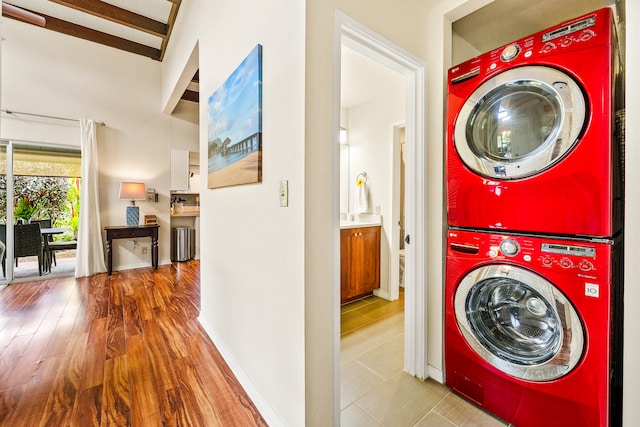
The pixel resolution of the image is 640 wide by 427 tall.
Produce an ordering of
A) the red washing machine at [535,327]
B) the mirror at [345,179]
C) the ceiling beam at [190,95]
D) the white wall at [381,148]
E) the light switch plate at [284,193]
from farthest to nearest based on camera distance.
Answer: the ceiling beam at [190,95] < the mirror at [345,179] < the white wall at [381,148] < the light switch plate at [284,193] < the red washing machine at [535,327]

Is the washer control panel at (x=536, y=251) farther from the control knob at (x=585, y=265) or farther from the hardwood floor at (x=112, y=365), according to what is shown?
the hardwood floor at (x=112, y=365)

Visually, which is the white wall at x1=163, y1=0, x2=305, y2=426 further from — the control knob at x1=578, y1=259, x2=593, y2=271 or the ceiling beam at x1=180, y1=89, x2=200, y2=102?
the ceiling beam at x1=180, y1=89, x2=200, y2=102

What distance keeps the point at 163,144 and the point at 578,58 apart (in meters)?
5.26

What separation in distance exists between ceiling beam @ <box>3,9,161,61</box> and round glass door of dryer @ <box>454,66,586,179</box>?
4.97m

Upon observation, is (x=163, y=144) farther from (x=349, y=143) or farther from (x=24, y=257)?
(x=349, y=143)

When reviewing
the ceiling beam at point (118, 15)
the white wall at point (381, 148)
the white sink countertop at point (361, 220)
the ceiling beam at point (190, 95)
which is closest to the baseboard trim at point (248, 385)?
the white sink countertop at point (361, 220)

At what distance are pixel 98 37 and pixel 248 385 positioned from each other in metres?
5.14

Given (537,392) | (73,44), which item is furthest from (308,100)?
(73,44)

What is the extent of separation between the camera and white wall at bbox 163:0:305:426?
3.95 feet

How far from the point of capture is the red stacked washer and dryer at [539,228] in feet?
3.71

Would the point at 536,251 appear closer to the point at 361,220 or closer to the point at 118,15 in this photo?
the point at 361,220

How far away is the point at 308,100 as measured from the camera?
45.4 inches

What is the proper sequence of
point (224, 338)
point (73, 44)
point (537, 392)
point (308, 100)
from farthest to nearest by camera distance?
point (73, 44) → point (224, 338) → point (537, 392) → point (308, 100)

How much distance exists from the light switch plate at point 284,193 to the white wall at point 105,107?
4.31 meters
